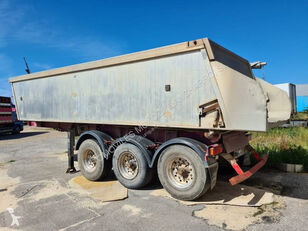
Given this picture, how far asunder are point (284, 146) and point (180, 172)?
478cm

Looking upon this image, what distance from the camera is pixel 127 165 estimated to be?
196 inches

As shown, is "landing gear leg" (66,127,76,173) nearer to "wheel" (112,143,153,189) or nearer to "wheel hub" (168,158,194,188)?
"wheel" (112,143,153,189)

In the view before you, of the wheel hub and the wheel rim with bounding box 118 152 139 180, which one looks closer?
the wheel hub

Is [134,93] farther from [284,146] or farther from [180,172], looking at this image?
[284,146]

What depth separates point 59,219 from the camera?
3.55m

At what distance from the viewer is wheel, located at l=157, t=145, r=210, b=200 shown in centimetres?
381

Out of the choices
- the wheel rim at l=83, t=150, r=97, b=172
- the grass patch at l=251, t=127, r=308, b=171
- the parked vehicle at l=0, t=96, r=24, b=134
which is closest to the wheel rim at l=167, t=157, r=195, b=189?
the wheel rim at l=83, t=150, r=97, b=172

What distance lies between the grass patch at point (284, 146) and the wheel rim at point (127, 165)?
3871 millimetres

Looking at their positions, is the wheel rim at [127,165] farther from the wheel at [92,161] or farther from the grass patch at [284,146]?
the grass patch at [284,146]

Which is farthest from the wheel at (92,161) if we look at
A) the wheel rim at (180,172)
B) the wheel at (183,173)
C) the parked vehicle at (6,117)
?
the parked vehicle at (6,117)

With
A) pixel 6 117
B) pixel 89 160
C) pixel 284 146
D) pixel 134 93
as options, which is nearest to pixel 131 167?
pixel 89 160

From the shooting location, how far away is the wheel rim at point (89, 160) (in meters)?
5.72

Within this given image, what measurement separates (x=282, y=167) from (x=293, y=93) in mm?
13472

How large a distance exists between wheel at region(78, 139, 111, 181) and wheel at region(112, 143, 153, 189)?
496mm
